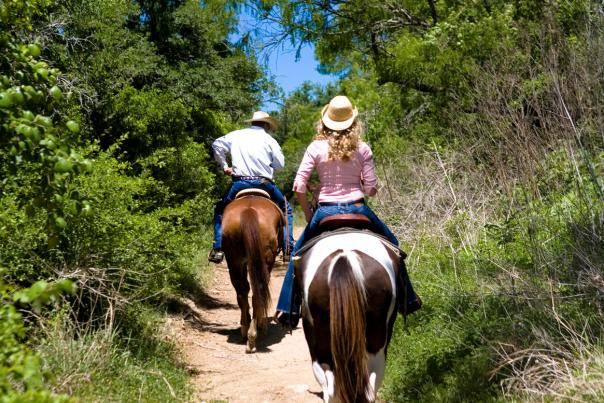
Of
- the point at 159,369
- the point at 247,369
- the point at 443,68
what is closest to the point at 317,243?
the point at 159,369

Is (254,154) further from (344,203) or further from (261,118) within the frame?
(344,203)

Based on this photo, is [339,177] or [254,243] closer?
[339,177]

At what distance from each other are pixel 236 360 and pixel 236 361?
4 cm

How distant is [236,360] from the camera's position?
8.52m

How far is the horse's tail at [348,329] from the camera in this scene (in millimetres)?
4699

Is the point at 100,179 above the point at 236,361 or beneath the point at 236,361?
above

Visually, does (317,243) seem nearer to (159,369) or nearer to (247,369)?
(159,369)

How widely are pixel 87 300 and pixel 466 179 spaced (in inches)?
208

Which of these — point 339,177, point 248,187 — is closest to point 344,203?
point 339,177

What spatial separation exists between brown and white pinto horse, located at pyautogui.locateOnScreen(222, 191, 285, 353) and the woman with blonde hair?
2.70 metres

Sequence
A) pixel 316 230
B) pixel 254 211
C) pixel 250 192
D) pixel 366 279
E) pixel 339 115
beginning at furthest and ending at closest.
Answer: pixel 250 192
pixel 254 211
pixel 339 115
pixel 316 230
pixel 366 279

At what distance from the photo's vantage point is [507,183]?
280 inches

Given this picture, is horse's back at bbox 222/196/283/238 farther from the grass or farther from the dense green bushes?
the grass

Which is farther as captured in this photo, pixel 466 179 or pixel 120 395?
pixel 466 179
